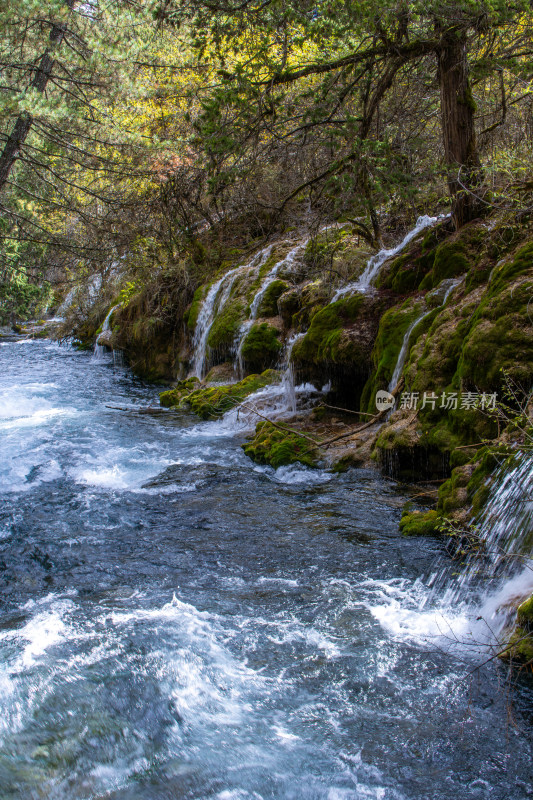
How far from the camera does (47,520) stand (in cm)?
646

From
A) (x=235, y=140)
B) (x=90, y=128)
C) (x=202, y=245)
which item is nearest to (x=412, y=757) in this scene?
(x=235, y=140)

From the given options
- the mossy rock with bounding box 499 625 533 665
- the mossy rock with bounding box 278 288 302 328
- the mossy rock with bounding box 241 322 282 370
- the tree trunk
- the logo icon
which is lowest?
the mossy rock with bounding box 499 625 533 665

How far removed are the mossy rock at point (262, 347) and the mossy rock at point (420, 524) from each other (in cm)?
782

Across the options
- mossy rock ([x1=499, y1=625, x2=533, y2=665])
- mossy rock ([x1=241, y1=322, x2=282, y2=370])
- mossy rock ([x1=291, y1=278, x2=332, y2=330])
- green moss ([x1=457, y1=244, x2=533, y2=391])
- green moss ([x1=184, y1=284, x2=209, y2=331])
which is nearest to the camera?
mossy rock ([x1=499, y1=625, x2=533, y2=665])

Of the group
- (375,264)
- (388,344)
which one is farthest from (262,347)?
(388,344)

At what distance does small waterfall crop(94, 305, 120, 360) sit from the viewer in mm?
21047

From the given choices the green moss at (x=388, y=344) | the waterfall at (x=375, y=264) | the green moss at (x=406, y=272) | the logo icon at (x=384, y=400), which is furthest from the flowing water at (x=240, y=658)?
the waterfall at (x=375, y=264)

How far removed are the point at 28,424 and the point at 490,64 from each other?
391 inches

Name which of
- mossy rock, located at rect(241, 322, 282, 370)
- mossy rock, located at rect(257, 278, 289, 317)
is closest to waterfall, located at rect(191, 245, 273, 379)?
mossy rock, located at rect(257, 278, 289, 317)

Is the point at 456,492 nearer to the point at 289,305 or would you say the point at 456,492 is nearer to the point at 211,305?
the point at 289,305

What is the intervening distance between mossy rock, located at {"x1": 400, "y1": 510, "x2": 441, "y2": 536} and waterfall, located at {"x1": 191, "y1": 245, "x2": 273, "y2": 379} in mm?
10149

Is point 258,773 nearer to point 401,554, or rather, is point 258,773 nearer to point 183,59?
point 401,554

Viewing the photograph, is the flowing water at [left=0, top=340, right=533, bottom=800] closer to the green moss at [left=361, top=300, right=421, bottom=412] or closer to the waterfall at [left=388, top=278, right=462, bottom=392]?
Result: the waterfall at [left=388, top=278, right=462, bottom=392]

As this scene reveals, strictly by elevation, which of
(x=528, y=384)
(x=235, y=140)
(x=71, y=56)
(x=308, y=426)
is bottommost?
(x=308, y=426)
